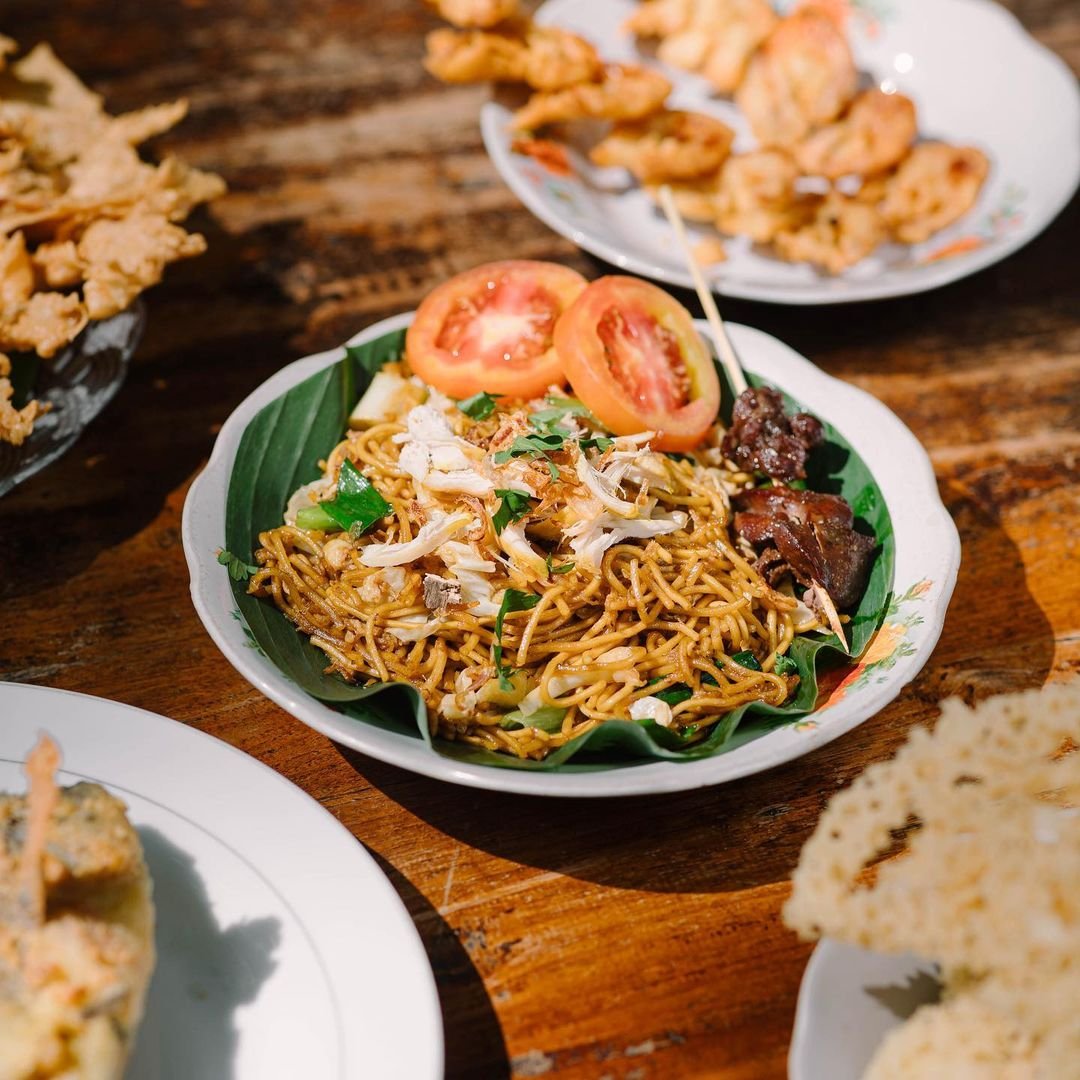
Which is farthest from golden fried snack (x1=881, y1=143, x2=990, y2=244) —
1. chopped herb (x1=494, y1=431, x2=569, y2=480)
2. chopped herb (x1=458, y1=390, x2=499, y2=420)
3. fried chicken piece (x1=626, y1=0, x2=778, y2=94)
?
chopped herb (x1=494, y1=431, x2=569, y2=480)

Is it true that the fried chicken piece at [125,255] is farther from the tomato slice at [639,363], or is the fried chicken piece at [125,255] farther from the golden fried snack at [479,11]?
the golden fried snack at [479,11]

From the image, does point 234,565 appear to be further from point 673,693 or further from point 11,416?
point 673,693

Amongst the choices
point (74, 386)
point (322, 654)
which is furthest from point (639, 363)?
point (74, 386)

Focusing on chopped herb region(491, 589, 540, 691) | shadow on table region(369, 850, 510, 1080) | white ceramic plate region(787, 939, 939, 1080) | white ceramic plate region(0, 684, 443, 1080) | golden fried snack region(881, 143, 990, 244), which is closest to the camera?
white ceramic plate region(787, 939, 939, 1080)

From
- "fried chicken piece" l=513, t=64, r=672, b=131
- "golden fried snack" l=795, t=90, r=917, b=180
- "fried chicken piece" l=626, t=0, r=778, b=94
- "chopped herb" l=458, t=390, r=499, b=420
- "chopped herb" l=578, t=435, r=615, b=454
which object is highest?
"fried chicken piece" l=626, t=0, r=778, b=94

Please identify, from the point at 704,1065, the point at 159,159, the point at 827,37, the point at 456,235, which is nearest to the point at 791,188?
the point at 827,37

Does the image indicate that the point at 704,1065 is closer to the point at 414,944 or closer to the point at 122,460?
the point at 414,944

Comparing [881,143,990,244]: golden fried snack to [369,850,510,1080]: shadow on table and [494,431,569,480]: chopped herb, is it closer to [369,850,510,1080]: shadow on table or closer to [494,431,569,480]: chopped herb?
[494,431,569,480]: chopped herb
